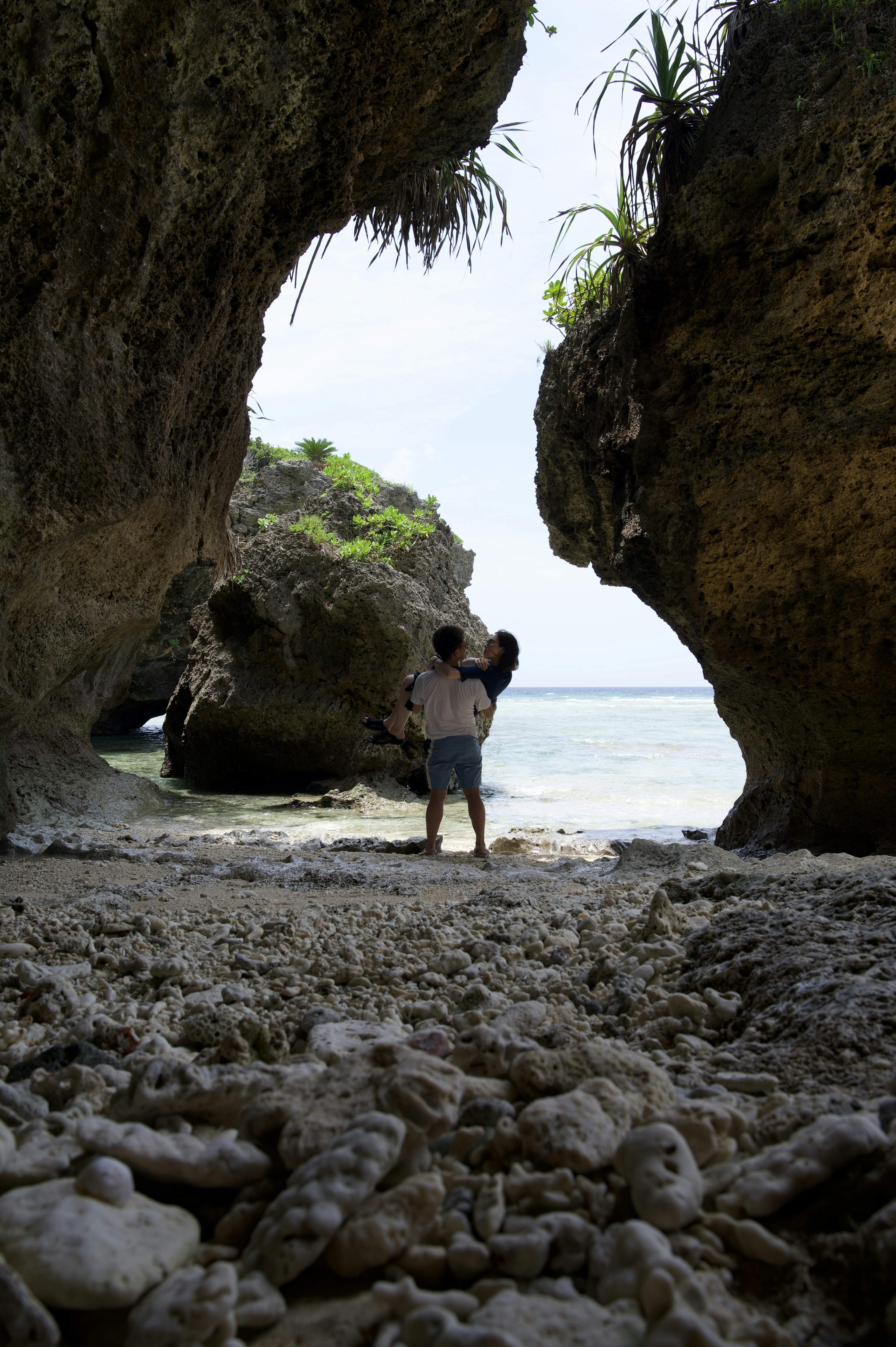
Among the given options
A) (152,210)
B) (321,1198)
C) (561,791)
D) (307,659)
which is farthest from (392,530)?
(321,1198)

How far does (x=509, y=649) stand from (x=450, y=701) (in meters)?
0.58

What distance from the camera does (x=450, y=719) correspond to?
557cm

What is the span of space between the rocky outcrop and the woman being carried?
5.28 m

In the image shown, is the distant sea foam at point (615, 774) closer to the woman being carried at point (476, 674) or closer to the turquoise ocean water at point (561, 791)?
the turquoise ocean water at point (561, 791)

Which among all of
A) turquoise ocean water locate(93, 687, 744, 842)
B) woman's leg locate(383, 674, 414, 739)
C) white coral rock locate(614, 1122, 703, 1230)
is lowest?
turquoise ocean water locate(93, 687, 744, 842)

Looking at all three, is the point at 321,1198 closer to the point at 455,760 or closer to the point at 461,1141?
the point at 461,1141

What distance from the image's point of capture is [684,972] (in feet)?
6.73

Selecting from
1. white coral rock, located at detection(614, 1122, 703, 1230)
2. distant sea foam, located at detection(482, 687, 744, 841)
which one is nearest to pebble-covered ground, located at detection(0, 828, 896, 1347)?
white coral rock, located at detection(614, 1122, 703, 1230)

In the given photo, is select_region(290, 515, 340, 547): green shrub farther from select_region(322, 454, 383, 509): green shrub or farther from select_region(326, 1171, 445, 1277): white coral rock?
select_region(326, 1171, 445, 1277): white coral rock

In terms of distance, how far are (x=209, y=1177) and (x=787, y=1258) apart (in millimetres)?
791

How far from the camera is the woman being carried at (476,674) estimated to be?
5.44 meters

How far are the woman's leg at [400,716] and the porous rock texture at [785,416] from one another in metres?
2.10

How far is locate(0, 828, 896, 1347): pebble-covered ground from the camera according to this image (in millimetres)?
922

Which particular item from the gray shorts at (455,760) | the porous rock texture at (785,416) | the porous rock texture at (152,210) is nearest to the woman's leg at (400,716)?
the gray shorts at (455,760)
